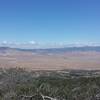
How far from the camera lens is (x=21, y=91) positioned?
57.7 ft

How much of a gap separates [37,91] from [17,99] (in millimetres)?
1562

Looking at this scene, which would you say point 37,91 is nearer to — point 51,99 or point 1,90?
point 51,99

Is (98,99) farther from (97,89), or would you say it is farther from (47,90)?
(47,90)

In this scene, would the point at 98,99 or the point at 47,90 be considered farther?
the point at 47,90

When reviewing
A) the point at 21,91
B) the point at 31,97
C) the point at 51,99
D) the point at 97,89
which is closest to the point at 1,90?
the point at 21,91

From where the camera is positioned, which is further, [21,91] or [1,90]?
[1,90]

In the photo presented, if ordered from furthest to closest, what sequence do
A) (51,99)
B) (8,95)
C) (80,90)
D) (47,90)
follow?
1. (80,90)
2. (47,90)
3. (8,95)
4. (51,99)

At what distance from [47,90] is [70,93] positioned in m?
1.75

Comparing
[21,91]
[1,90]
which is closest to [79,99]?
[21,91]

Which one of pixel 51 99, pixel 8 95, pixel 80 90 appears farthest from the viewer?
pixel 80 90

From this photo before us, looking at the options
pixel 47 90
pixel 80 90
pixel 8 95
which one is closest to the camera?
pixel 8 95

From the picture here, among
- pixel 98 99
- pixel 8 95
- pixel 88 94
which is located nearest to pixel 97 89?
pixel 88 94

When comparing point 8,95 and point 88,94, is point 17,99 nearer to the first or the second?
point 8,95

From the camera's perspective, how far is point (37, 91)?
17.2 metres
